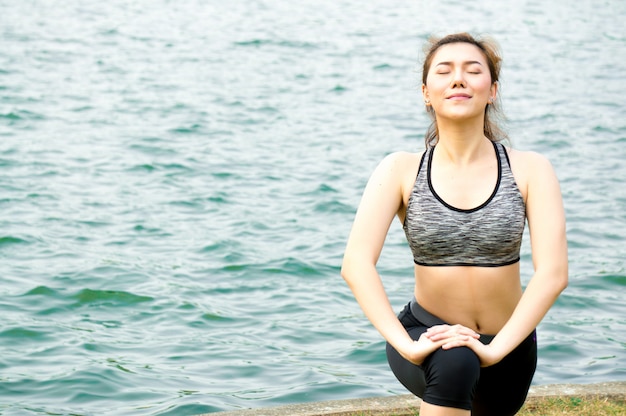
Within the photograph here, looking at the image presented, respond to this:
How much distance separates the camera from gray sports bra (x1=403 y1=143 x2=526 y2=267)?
12.1 feet

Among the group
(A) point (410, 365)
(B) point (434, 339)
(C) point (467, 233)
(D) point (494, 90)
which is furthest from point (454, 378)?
(D) point (494, 90)

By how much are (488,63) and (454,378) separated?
1201mm

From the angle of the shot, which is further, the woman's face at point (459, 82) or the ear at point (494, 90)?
the ear at point (494, 90)

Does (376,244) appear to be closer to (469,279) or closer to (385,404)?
(469,279)

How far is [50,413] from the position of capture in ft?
20.1

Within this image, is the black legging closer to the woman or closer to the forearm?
the woman

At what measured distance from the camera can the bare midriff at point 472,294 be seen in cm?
372

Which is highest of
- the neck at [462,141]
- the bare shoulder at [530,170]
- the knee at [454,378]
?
the neck at [462,141]

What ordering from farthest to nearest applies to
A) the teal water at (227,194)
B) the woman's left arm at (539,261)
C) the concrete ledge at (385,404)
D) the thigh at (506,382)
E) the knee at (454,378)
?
the teal water at (227,194)
the concrete ledge at (385,404)
the thigh at (506,382)
the woman's left arm at (539,261)
the knee at (454,378)

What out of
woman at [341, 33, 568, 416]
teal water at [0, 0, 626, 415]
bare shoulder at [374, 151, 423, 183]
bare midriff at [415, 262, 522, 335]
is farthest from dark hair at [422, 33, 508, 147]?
teal water at [0, 0, 626, 415]

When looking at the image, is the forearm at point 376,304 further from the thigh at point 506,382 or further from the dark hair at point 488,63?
the dark hair at point 488,63

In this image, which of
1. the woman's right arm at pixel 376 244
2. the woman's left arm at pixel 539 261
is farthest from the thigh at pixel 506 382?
the woman's right arm at pixel 376 244

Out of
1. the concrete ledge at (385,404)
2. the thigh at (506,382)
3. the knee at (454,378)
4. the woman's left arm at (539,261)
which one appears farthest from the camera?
the concrete ledge at (385,404)

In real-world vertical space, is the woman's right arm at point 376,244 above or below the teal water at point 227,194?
above
